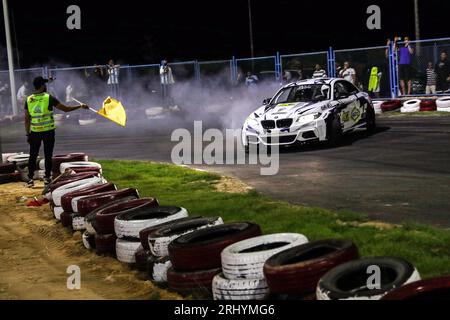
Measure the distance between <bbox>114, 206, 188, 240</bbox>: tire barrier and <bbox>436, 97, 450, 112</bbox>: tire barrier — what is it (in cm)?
1430

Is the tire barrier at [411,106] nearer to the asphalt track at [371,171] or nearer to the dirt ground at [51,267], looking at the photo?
the asphalt track at [371,171]

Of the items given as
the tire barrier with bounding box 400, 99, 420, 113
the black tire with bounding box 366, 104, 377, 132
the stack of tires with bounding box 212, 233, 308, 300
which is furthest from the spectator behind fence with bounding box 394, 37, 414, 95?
the stack of tires with bounding box 212, 233, 308, 300

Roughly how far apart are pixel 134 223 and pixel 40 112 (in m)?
5.46

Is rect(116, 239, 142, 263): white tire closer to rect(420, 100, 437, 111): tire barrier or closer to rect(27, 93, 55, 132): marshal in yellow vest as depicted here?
rect(27, 93, 55, 132): marshal in yellow vest

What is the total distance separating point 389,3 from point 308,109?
113 feet

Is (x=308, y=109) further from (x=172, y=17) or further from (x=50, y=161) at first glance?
(x=172, y=17)

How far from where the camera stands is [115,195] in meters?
8.83

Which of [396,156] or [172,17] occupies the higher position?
[172,17]

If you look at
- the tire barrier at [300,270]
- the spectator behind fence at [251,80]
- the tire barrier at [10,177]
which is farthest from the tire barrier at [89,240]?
the spectator behind fence at [251,80]

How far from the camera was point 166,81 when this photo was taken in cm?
2967

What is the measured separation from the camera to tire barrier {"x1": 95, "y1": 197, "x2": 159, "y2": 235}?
770 cm

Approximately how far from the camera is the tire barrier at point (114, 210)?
770 centimetres
